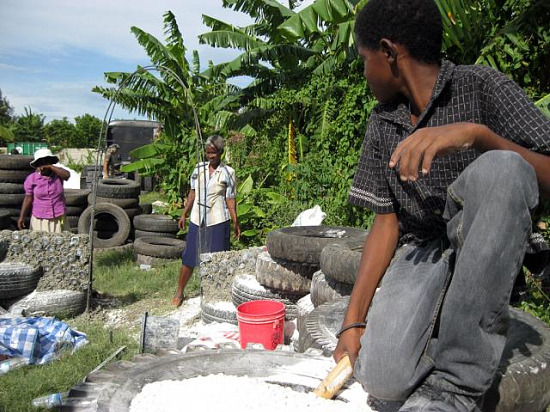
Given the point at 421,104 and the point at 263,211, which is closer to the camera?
the point at 421,104

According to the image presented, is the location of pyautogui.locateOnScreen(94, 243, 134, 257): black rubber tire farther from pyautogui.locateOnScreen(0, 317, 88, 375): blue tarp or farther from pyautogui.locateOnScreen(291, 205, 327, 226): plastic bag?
pyautogui.locateOnScreen(0, 317, 88, 375): blue tarp

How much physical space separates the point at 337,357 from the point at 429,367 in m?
0.49

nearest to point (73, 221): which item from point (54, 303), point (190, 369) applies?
point (54, 303)

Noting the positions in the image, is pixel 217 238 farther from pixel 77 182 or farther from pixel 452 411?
pixel 77 182

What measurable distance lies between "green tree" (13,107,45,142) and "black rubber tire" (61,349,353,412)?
165 ft

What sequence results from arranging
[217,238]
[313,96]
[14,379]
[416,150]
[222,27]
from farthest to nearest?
1. [222,27]
2. [313,96]
3. [217,238]
4. [14,379]
5. [416,150]

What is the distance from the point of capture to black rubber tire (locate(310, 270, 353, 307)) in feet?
12.9

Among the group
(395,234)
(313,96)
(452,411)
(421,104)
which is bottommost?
(452,411)

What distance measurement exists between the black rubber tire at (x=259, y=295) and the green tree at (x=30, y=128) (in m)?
47.8

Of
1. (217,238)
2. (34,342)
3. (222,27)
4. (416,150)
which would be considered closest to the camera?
(416,150)

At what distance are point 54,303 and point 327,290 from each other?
11.0 ft

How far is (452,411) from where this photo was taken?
166cm

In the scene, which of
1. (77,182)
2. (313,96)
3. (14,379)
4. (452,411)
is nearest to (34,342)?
(14,379)

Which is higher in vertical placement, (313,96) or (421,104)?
(313,96)
